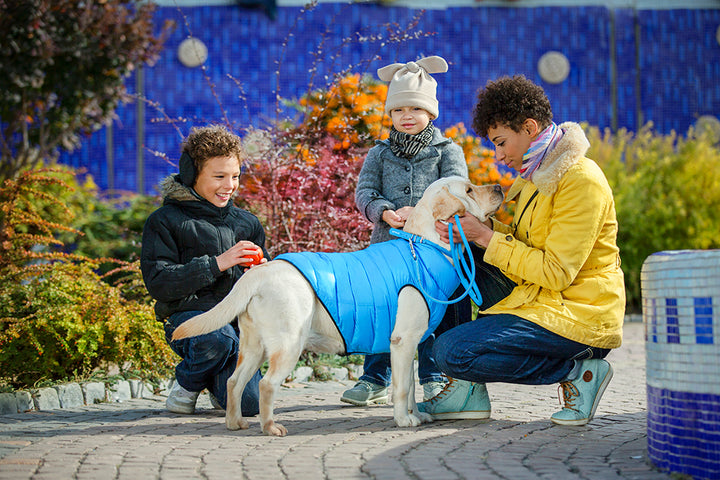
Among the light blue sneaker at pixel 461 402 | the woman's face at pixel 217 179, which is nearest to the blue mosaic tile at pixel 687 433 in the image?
the light blue sneaker at pixel 461 402

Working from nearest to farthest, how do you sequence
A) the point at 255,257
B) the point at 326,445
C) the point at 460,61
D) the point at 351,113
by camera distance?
the point at 326,445 → the point at 255,257 → the point at 351,113 → the point at 460,61

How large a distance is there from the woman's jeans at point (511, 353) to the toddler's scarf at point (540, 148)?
83 centimetres

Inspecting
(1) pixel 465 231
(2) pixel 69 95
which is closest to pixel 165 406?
(1) pixel 465 231

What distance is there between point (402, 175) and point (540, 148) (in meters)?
1.13

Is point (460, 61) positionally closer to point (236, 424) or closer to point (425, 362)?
point (425, 362)

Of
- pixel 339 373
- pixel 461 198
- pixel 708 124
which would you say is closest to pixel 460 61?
pixel 708 124

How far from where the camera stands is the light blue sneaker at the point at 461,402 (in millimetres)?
4059

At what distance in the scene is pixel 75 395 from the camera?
4844 millimetres

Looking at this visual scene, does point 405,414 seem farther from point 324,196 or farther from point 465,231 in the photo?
point 324,196

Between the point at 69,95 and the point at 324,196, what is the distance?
557 centimetres

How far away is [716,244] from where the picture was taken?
11.0 m

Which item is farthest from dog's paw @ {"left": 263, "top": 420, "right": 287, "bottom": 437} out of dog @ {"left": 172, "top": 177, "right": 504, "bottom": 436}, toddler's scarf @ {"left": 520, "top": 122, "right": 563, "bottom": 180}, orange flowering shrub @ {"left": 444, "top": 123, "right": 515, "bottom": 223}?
orange flowering shrub @ {"left": 444, "top": 123, "right": 515, "bottom": 223}

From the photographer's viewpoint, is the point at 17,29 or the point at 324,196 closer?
the point at 324,196

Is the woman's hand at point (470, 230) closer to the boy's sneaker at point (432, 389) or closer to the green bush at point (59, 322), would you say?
the boy's sneaker at point (432, 389)
